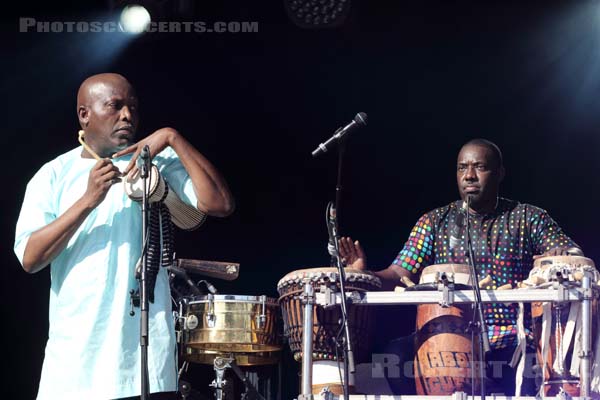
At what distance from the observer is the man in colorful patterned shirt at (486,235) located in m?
7.21

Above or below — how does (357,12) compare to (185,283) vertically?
above

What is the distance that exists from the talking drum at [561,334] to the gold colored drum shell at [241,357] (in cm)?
216

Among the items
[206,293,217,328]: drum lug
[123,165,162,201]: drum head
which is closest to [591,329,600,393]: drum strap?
[123,165,162,201]: drum head

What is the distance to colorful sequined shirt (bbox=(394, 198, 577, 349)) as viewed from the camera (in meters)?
7.21

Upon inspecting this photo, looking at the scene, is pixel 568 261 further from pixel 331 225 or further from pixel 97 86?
pixel 97 86

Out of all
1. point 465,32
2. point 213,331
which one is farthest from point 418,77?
point 213,331

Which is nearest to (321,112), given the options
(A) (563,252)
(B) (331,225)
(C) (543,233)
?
(C) (543,233)

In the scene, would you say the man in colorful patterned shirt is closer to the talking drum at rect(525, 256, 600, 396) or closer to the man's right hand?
the talking drum at rect(525, 256, 600, 396)

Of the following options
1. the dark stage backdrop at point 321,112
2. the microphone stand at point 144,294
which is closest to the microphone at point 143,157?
the microphone stand at point 144,294

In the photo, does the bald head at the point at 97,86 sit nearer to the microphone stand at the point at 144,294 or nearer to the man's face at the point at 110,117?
the man's face at the point at 110,117

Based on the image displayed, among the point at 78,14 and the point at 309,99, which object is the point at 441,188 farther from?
the point at 78,14

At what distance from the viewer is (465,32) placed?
8422 mm

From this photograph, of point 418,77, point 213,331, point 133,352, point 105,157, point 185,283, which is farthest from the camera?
point 418,77

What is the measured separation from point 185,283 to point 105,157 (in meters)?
2.37
